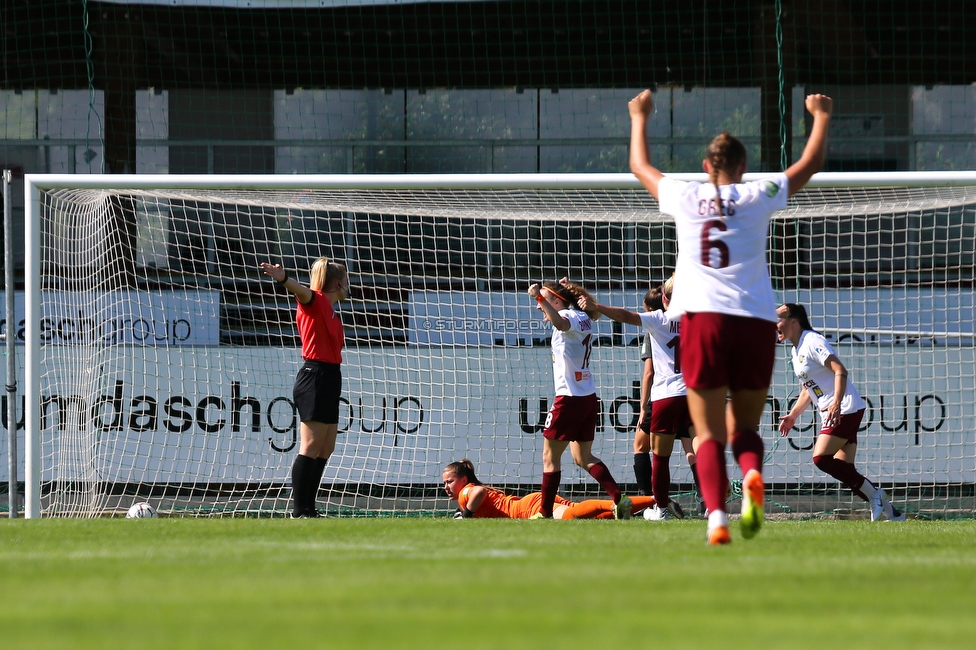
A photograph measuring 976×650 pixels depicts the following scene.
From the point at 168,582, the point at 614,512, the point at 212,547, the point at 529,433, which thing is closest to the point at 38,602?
the point at 168,582

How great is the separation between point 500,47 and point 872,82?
200 inches

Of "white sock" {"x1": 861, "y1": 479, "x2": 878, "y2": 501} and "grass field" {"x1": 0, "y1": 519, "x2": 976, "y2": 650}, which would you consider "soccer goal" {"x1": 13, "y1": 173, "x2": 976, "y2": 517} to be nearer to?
"white sock" {"x1": 861, "y1": 479, "x2": 878, "y2": 501}

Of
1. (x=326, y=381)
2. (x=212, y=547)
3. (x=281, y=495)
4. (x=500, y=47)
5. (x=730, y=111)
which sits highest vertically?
(x=500, y=47)

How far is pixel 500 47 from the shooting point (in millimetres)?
15188

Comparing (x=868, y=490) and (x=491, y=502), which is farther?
(x=491, y=502)

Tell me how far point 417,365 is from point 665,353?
129 inches

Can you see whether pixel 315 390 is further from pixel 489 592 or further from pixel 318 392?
pixel 489 592

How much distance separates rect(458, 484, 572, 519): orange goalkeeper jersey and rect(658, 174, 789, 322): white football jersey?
4.13m

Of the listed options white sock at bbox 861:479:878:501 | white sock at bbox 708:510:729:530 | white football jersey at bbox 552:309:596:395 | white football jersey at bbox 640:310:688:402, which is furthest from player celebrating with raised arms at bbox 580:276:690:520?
white sock at bbox 708:510:729:530

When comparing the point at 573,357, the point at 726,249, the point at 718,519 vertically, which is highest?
the point at 726,249

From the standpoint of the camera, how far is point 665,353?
7.98 meters

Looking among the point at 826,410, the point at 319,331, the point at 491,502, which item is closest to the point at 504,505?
the point at 491,502

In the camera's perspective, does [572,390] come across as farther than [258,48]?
No

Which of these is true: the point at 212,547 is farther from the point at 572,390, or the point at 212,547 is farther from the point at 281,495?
the point at 281,495
